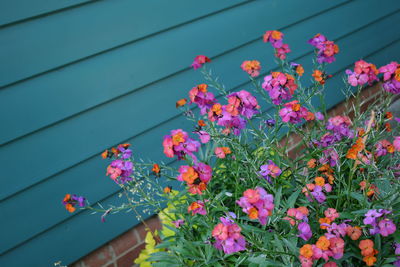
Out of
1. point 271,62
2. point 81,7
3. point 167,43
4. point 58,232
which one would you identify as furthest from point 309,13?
point 58,232

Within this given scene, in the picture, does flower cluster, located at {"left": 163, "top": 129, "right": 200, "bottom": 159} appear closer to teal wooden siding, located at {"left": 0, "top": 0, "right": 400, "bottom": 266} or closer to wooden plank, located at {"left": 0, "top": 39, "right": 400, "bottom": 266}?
teal wooden siding, located at {"left": 0, "top": 0, "right": 400, "bottom": 266}

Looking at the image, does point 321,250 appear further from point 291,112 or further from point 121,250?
point 121,250

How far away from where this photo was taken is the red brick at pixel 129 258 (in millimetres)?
2098

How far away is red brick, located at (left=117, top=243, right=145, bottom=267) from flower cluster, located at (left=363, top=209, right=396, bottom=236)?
135 cm

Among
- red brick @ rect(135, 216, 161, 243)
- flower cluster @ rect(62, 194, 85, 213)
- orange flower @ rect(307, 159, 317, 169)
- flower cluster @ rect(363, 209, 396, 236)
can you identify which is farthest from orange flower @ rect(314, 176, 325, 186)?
red brick @ rect(135, 216, 161, 243)

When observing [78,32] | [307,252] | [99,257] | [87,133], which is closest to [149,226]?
[99,257]

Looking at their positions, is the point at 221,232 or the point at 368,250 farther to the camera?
the point at 368,250

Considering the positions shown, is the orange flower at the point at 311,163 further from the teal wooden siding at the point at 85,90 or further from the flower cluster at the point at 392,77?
the teal wooden siding at the point at 85,90

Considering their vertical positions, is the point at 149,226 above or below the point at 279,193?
above

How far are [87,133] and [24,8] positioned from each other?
1.88ft

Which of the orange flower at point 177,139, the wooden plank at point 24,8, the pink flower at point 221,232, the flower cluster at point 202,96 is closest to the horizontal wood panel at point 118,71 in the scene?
the wooden plank at point 24,8

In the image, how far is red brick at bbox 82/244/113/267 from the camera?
199cm

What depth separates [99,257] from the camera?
2.02 m

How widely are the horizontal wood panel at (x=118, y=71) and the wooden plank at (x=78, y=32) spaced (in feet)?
0.15
